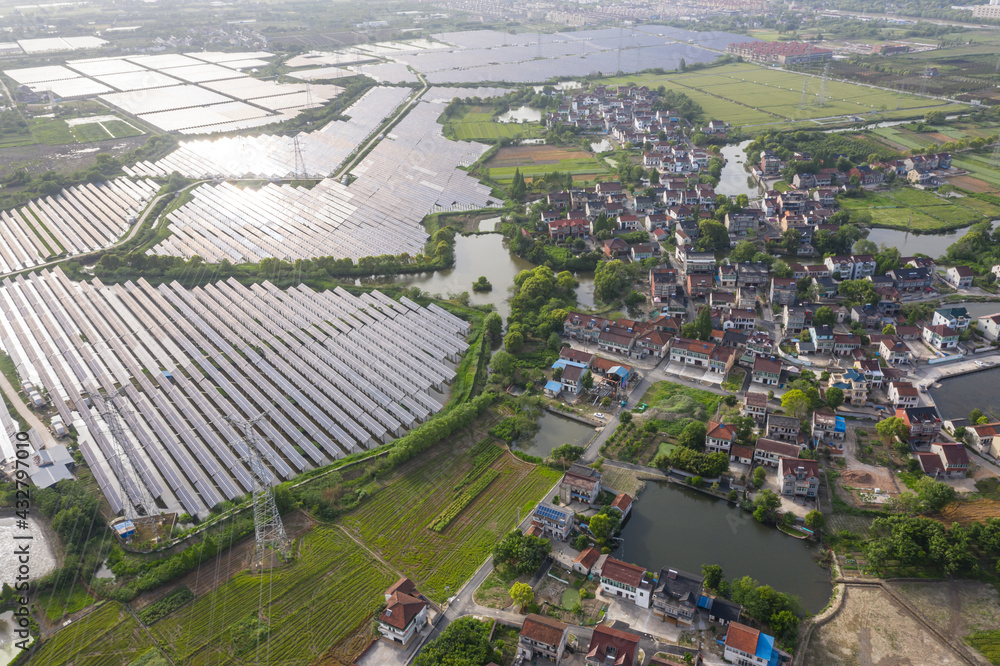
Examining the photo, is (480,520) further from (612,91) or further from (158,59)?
(158,59)

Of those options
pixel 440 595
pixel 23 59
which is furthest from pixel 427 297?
pixel 23 59

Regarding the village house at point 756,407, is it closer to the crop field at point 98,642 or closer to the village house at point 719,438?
the village house at point 719,438

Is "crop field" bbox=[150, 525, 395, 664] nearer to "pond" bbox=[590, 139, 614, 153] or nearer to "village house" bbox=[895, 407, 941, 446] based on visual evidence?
"village house" bbox=[895, 407, 941, 446]

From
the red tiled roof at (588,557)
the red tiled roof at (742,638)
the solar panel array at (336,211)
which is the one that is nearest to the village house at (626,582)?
the red tiled roof at (588,557)

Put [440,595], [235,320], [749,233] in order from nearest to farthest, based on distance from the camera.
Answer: [440,595] < [235,320] < [749,233]

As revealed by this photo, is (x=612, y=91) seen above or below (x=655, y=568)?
above

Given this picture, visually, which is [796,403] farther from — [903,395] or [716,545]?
[716,545]

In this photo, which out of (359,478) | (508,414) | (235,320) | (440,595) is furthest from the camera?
(235,320)
